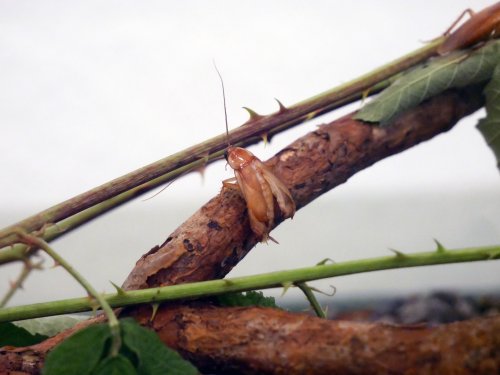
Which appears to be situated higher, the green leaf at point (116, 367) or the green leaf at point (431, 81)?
the green leaf at point (431, 81)

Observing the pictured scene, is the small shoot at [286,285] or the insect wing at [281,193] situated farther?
the insect wing at [281,193]

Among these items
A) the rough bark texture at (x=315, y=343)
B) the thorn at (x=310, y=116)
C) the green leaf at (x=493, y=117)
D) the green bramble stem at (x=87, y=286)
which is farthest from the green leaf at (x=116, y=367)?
the green leaf at (x=493, y=117)

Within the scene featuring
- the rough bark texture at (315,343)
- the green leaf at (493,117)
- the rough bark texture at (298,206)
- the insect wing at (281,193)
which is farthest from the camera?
the green leaf at (493,117)

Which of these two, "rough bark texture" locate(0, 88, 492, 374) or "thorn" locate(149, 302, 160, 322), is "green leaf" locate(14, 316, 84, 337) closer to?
"rough bark texture" locate(0, 88, 492, 374)

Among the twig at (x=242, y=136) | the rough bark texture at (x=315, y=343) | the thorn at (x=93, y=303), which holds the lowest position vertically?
the rough bark texture at (x=315, y=343)

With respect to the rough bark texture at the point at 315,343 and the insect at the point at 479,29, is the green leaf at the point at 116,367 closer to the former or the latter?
the rough bark texture at the point at 315,343

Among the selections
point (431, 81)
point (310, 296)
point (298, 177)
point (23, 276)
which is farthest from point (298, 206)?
point (23, 276)

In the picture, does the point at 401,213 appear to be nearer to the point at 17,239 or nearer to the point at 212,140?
the point at 212,140

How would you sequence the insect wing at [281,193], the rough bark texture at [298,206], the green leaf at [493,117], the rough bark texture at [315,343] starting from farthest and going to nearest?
the green leaf at [493,117] < the insect wing at [281,193] < the rough bark texture at [298,206] < the rough bark texture at [315,343]
